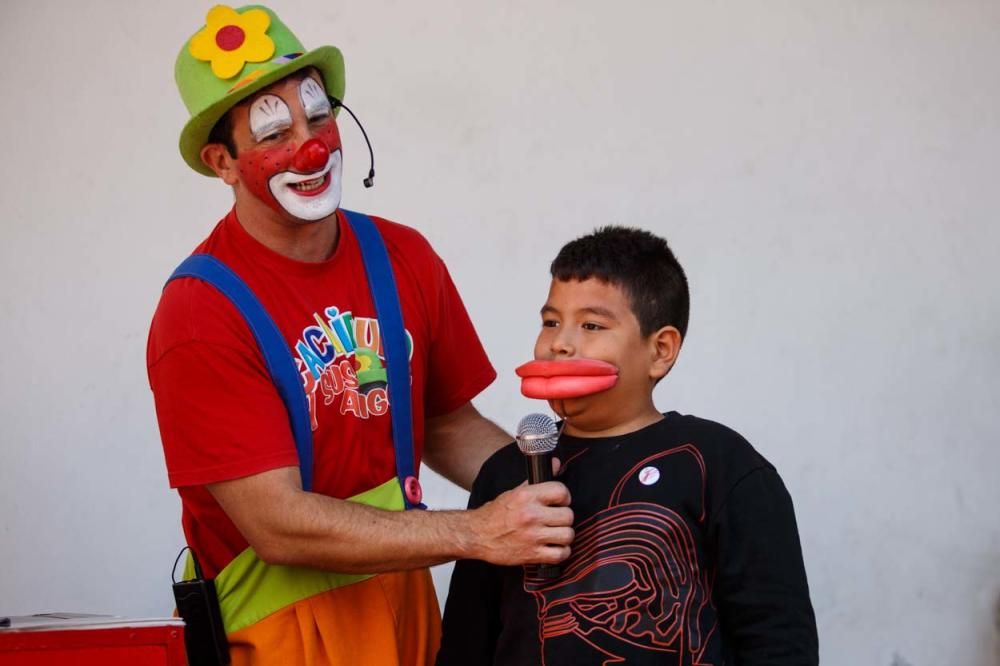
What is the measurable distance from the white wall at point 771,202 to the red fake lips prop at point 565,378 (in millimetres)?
1762

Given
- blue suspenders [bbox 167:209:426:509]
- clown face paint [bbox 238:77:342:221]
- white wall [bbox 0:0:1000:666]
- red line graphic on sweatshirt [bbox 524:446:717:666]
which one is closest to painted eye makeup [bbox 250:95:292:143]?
clown face paint [bbox 238:77:342:221]

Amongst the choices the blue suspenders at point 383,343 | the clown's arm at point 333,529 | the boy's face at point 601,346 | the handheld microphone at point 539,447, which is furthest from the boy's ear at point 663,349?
the blue suspenders at point 383,343

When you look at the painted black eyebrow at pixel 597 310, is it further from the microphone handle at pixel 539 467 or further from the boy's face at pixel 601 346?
the microphone handle at pixel 539 467

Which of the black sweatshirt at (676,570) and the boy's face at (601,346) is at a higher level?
the boy's face at (601,346)

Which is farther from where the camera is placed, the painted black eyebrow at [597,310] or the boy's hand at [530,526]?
the painted black eyebrow at [597,310]

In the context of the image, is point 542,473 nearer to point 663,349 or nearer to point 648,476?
point 648,476

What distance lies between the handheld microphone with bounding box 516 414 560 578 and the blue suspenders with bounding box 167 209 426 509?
1.55 feet

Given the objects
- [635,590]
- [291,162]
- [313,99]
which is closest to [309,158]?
[291,162]

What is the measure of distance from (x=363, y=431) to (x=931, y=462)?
2015 mm

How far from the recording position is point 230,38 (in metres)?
2.76

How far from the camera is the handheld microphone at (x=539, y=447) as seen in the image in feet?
7.50

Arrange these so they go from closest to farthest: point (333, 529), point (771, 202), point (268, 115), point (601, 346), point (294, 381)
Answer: point (601, 346)
point (333, 529)
point (294, 381)
point (268, 115)
point (771, 202)

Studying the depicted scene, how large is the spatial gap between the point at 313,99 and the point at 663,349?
33.1 inches

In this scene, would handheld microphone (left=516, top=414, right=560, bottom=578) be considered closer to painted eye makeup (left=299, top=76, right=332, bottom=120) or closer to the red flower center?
painted eye makeup (left=299, top=76, right=332, bottom=120)
